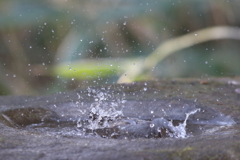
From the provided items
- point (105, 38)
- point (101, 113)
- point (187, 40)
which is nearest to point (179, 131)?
point (101, 113)

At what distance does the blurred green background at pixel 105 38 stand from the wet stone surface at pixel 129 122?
111cm

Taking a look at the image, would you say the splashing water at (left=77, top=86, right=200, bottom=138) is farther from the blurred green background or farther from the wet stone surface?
the blurred green background

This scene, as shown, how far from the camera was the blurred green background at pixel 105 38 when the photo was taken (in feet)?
12.7

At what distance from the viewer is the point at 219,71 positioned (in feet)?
13.1

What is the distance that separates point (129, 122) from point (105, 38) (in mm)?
2407

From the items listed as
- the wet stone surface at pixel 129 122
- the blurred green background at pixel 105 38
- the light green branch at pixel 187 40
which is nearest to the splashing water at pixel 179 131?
the wet stone surface at pixel 129 122

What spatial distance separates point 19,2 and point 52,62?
88cm

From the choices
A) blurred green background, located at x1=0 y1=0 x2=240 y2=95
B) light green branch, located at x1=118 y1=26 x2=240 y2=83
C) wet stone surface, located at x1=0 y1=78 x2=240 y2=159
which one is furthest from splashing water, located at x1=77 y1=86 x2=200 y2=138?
light green branch, located at x1=118 y1=26 x2=240 y2=83

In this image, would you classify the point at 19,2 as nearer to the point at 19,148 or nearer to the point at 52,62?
the point at 52,62

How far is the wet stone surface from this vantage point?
1178 millimetres

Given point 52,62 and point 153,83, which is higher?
point 52,62

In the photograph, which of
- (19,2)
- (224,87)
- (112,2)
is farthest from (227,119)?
(19,2)

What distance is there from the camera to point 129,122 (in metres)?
1.84

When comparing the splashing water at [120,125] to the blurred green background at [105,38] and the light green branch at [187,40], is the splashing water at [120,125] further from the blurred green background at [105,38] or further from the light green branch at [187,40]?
the light green branch at [187,40]
